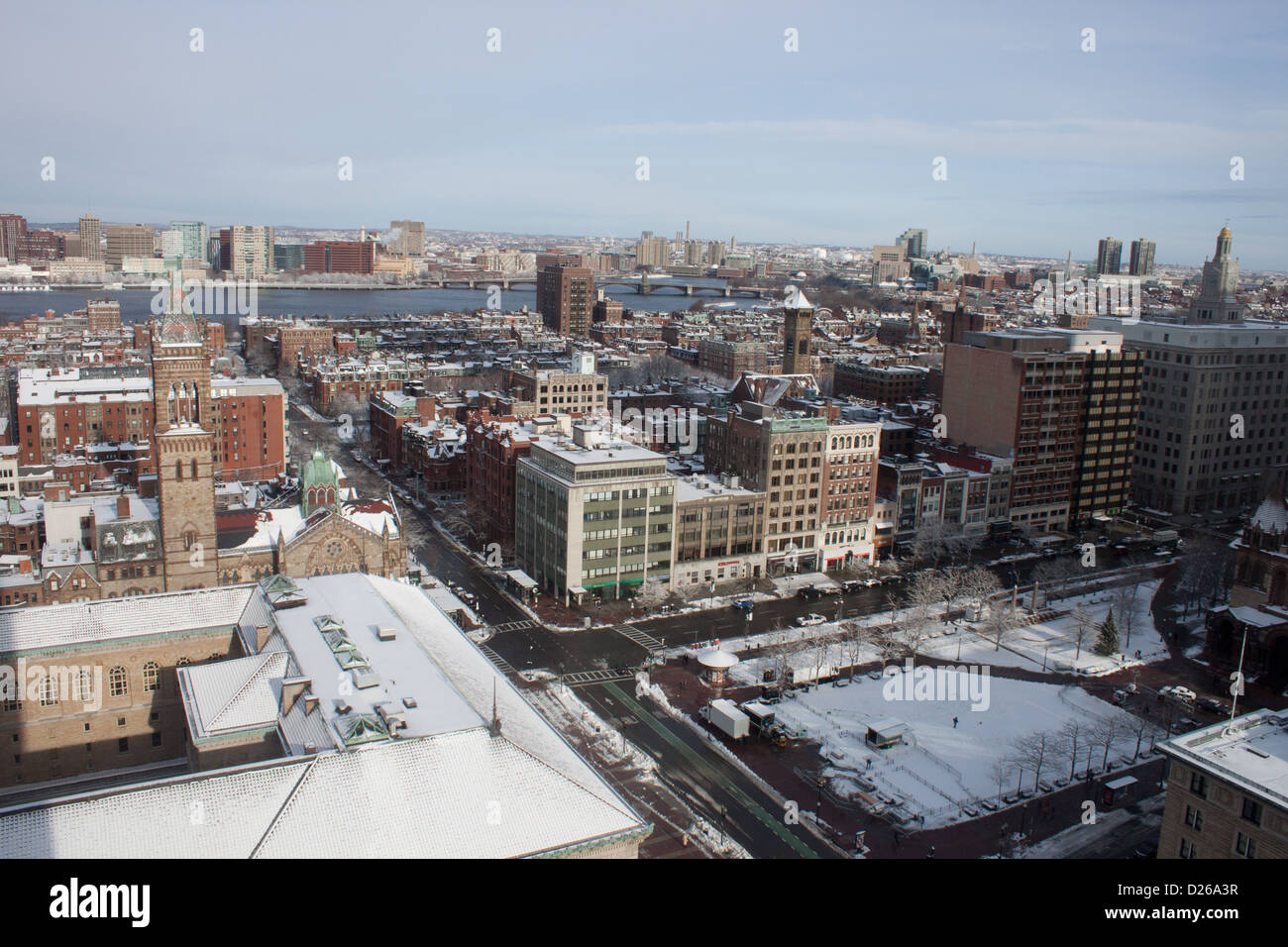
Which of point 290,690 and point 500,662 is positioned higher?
point 290,690

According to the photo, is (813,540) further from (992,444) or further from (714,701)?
(714,701)

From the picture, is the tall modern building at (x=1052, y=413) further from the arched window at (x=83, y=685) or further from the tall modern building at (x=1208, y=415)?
the arched window at (x=83, y=685)

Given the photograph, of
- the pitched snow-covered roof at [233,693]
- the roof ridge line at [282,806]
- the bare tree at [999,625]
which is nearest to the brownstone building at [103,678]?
the pitched snow-covered roof at [233,693]

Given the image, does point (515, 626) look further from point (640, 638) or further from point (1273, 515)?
point (1273, 515)

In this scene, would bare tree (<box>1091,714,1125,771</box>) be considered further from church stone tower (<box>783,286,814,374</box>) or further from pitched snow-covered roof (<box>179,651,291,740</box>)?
church stone tower (<box>783,286,814,374</box>)

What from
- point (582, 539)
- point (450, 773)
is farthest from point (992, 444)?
point (450, 773)

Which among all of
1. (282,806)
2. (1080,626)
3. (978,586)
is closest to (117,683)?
(282,806)

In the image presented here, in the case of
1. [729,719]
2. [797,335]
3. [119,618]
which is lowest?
[729,719]

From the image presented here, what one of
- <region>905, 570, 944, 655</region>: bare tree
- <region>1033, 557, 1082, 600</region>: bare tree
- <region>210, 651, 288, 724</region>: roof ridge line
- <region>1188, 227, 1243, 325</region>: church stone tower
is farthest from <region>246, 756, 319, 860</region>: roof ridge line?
<region>1188, 227, 1243, 325</region>: church stone tower
